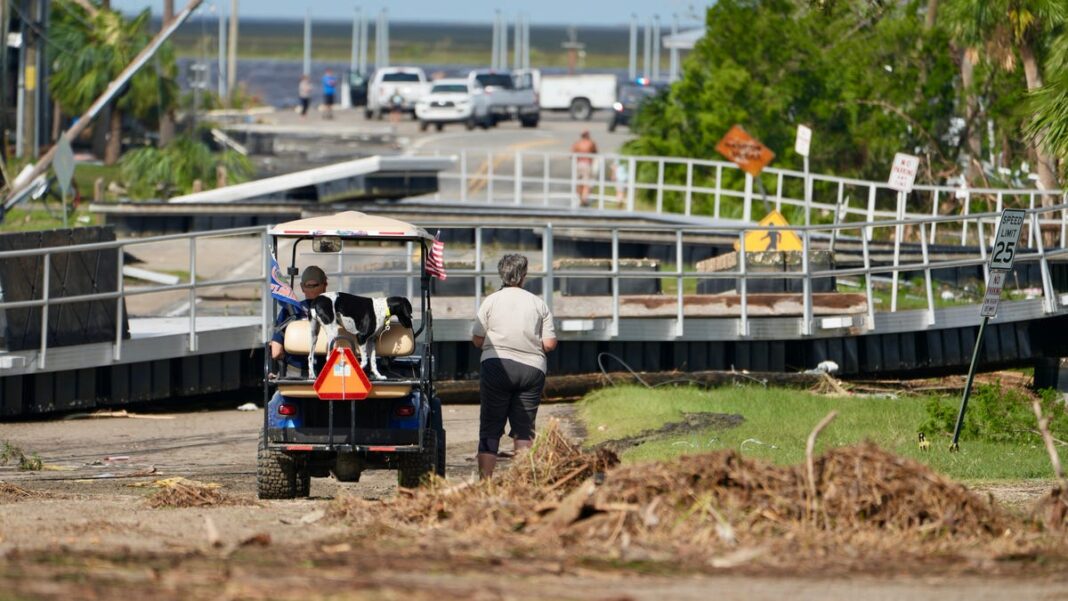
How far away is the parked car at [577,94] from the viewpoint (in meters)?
73.2

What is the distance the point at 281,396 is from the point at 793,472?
3.81 metres

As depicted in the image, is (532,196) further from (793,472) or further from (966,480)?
(793,472)

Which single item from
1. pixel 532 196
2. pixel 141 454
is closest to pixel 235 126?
pixel 532 196

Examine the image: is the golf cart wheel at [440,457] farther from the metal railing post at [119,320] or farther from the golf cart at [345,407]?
the metal railing post at [119,320]

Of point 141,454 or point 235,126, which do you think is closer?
point 141,454

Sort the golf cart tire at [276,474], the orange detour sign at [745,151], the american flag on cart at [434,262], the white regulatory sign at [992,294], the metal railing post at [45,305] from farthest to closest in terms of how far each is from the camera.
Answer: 1. the orange detour sign at [745,151]
2. the metal railing post at [45,305]
3. the white regulatory sign at [992,294]
4. the american flag on cart at [434,262]
5. the golf cart tire at [276,474]

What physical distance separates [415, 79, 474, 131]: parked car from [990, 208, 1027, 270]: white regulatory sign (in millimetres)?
47541

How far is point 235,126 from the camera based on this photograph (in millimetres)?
58031

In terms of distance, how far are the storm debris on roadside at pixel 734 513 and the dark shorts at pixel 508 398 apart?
2.14 metres

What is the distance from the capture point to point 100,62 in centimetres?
4341

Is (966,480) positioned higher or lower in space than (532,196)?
lower

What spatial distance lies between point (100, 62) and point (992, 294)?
32.0m

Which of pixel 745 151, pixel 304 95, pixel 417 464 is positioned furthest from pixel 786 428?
pixel 304 95

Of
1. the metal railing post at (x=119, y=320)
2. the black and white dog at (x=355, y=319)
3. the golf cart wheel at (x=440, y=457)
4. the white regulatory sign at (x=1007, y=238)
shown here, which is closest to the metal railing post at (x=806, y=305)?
the white regulatory sign at (x=1007, y=238)
